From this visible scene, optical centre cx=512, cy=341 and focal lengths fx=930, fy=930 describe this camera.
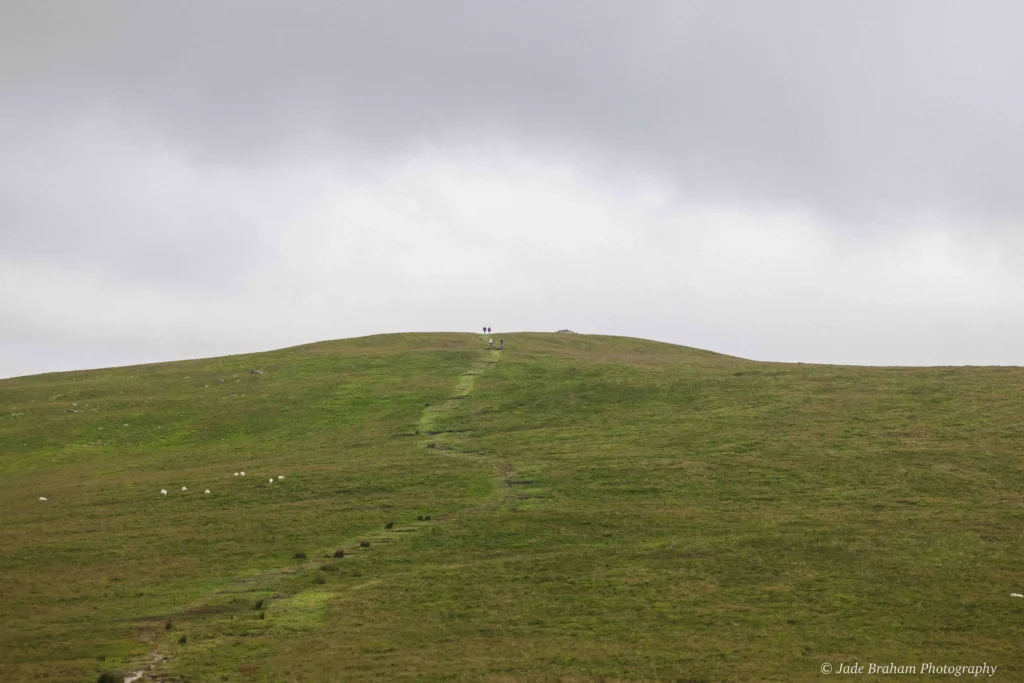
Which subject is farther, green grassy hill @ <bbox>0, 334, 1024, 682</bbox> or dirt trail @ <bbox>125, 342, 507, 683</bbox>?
green grassy hill @ <bbox>0, 334, 1024, 682</bbox>

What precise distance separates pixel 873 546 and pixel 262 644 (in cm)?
3090

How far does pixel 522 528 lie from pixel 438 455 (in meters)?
20.4

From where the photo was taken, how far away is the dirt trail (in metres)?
36.0

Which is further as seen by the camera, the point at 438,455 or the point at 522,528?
the point at 438,455

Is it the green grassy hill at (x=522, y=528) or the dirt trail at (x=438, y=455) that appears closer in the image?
the dirt trail at (x=438, y=455)

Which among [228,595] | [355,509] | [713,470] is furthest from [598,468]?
[228,595]

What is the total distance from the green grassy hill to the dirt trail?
0.89ft

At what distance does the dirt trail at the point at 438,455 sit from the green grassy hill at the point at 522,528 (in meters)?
0.27

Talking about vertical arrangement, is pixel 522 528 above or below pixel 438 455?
below

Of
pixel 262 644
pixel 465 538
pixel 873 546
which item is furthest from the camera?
pixel 465 538

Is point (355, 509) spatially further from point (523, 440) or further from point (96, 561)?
point (523, 440)

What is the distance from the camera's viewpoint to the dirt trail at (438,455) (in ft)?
118

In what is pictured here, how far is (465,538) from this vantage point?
53750 millimetres

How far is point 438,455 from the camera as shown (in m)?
74.4
